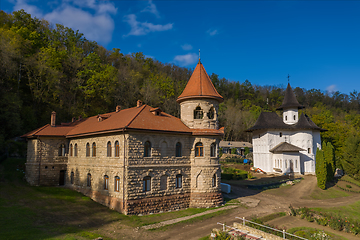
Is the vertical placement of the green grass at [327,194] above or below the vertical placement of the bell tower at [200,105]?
below

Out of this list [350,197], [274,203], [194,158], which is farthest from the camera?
[350,197]

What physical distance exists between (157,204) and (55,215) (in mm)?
7888

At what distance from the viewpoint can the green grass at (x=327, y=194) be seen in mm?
29750

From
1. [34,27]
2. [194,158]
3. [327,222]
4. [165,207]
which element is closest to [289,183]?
[327,222]

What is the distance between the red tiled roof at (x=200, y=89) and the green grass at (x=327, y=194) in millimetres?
18995

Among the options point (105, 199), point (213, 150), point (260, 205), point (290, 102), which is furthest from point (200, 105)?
point (290, 102)

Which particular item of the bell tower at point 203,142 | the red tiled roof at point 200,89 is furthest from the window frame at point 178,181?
the red tiled roof at point 200,89

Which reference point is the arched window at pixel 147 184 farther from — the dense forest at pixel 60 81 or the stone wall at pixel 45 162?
the dense forest at pixel 60 81

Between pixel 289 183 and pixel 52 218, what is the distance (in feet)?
105

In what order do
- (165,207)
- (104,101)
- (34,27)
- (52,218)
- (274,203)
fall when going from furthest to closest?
1. (104,101)
2. (34,27)
3. (274,203)
4. (165,207)
5. (52,218)

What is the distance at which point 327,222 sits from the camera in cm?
1902

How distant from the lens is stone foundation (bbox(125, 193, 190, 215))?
731 inches

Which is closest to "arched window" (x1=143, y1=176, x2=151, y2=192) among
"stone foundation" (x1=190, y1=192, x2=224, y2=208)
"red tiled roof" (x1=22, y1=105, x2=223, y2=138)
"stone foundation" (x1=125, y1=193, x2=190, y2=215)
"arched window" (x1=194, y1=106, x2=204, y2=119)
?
"stone foundation" (x1=125, y1=193, x2=190, y2=215)

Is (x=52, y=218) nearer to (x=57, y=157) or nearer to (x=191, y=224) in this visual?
(x=191, y=224)
